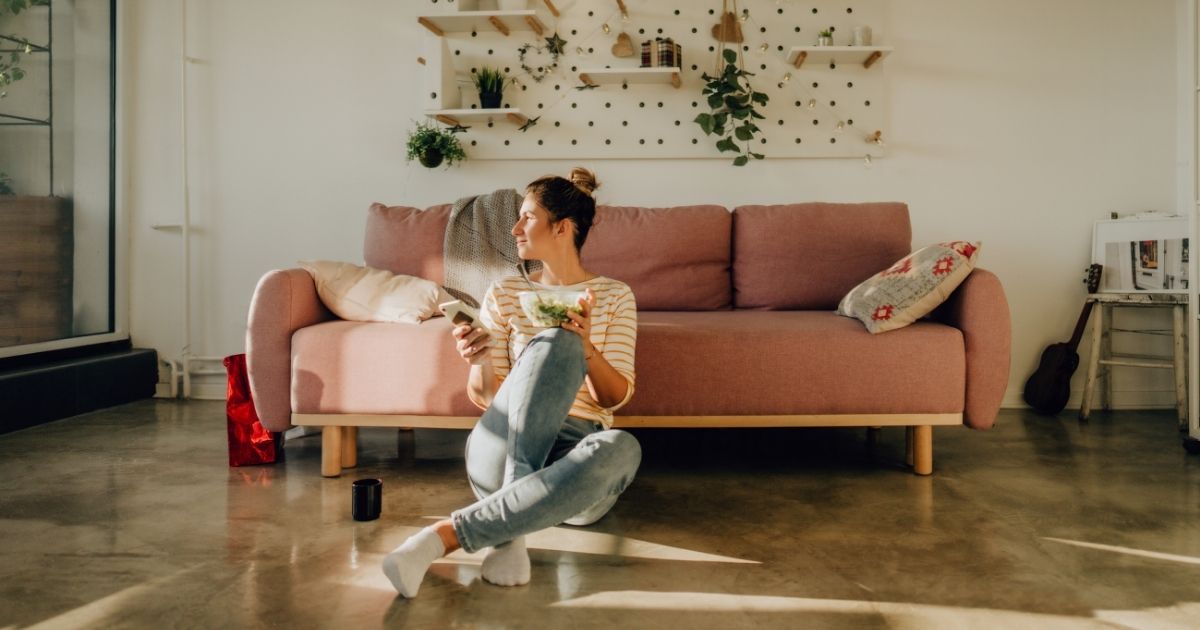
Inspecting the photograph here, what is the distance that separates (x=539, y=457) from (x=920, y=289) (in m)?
1.43

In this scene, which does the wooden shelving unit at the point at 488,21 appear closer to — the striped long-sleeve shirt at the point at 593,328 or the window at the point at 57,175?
the window at the point at 57,175

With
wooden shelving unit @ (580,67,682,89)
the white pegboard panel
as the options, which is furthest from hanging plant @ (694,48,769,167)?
wooden shelving unit @ (580,67,682,89)

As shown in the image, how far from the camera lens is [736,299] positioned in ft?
10.4

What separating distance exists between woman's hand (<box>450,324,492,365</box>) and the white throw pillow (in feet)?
2.64

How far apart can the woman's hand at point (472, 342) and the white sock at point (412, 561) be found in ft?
1.30

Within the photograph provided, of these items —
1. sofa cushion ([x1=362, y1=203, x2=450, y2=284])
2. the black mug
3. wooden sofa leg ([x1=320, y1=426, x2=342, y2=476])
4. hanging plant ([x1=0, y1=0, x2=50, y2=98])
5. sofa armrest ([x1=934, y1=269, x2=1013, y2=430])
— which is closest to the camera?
the black mug

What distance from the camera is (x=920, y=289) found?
2424 millimetres

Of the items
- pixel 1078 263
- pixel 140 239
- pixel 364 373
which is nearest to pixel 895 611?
pixel 364 373

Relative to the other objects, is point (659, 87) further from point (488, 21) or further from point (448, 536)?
point (448, 536)

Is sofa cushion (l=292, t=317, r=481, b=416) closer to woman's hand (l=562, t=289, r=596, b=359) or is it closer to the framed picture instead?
woman's hand (l=562, t=289, r=596, b=359)

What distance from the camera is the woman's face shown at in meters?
1.80

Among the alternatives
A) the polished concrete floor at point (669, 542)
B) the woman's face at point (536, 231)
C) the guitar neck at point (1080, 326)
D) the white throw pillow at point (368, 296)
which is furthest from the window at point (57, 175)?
the guitar neck at point (1080, 326)

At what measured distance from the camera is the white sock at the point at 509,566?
1592 millimetres

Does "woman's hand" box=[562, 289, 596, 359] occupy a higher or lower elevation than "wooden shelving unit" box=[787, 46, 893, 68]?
lower
